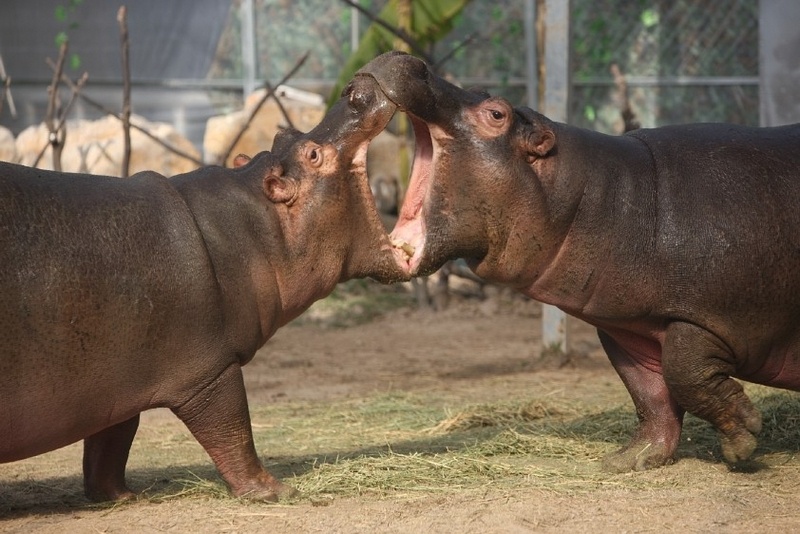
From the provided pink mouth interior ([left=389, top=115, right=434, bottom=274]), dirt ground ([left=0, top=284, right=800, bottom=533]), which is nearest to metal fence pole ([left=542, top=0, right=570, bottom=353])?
dirt ground ([left=0, top=284, right=800, bottom=533])

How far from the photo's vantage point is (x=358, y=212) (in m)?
4.74

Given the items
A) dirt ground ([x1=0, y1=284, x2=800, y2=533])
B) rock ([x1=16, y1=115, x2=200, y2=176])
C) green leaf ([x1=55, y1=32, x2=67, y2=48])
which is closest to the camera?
dirt ground ([x1=0, y1=284, x2=800, y2=533])

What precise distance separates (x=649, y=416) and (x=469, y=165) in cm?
141

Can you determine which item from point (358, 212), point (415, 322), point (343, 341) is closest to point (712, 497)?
point (358, 212)

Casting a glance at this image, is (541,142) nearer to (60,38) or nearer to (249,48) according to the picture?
(249,48)

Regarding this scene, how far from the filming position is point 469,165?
4473 mm

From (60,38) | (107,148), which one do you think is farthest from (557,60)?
(60,38)

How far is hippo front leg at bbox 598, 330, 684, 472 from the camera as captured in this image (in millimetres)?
4957

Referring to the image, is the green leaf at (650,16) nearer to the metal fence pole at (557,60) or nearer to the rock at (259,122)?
the rock at (259,122)

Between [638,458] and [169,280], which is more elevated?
[169,280]

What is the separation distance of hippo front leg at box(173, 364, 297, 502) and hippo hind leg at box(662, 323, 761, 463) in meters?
1.55

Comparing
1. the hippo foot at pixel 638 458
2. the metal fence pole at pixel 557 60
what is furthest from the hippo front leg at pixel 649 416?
the metal fence pole at pixel 557 60

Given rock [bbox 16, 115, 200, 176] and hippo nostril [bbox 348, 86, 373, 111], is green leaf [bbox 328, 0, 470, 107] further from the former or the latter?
hippo nostril [bbox 348, 86, 373, 111]

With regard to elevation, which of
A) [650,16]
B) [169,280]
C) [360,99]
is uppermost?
[650,16]
